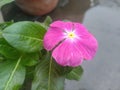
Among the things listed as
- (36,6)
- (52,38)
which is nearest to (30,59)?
(52,38)

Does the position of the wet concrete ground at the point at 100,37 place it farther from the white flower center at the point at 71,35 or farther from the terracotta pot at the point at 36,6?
the white flower center at the point at 71,35

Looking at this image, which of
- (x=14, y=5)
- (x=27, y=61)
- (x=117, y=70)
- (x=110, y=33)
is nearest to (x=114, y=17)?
(x=110, y=33)

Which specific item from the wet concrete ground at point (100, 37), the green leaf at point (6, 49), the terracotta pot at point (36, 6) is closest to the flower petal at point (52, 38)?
the green leaf at point (6, 49)

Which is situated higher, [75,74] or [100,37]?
[100,37]

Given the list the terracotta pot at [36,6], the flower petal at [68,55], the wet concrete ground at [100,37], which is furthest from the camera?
the terracotta pot at [36,6]

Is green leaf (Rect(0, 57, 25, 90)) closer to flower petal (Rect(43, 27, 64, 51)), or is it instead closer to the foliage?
the foliage

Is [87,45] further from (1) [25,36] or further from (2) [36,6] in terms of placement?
(2) [36,6]
